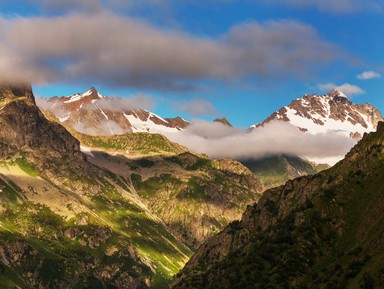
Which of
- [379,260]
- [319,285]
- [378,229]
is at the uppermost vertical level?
[378,229]

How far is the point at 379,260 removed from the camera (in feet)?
568

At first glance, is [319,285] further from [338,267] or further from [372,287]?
[372,287]

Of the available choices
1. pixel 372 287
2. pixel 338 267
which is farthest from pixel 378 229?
pixel 372 287

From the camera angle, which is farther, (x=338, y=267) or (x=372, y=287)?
(x=338, y=267)

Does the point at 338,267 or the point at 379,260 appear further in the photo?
the point at 338,267

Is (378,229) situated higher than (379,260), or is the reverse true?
(378,229)

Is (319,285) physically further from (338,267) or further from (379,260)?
(379,260)

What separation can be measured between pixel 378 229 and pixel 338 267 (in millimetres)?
19133

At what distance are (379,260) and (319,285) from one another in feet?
103

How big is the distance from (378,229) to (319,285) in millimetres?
28191

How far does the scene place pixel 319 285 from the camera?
651ft

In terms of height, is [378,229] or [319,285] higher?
[378,229]

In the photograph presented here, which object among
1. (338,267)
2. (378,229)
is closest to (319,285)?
(338,267)

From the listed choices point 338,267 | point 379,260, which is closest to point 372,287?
point 379,260
